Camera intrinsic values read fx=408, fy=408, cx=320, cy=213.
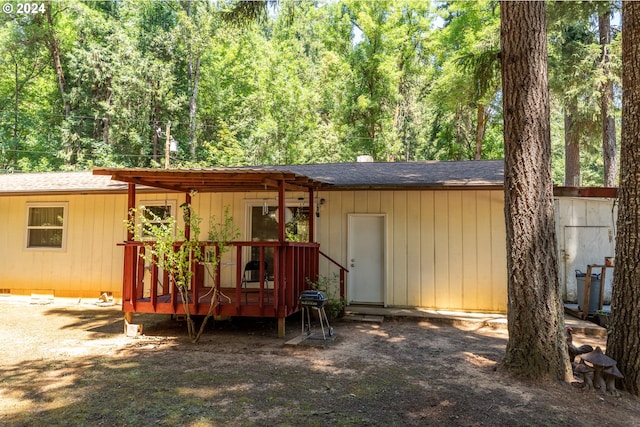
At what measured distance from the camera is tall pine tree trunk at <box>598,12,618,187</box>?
12.2 meters

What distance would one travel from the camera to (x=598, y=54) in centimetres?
1229

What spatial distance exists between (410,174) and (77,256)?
737cm

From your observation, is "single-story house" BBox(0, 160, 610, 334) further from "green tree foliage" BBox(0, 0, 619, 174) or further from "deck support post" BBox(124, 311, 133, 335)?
"green tree foliage" BBox(0, 0, 619, 174)

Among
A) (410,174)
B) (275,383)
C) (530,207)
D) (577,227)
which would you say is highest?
(410,174)

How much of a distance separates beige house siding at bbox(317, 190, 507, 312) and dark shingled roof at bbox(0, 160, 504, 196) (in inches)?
13.5

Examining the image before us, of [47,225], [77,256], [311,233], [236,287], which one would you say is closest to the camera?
[236,287]

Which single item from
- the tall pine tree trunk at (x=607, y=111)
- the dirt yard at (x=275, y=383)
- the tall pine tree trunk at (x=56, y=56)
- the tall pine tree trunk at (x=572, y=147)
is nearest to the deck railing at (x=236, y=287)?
the dirt yard at (x=275, y=383)

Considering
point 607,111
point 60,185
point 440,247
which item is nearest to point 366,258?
point 440,247

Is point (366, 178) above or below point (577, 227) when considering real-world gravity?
above

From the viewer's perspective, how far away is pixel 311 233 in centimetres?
720

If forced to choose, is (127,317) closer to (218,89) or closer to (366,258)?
(366,258)

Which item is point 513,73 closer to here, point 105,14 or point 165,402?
point 165,402

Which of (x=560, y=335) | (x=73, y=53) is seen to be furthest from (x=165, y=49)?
(x=560, y=335)

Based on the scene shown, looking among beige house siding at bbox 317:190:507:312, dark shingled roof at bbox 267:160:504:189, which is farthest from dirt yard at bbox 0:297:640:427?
dark shingled roof at bbox 267:160:504:189
